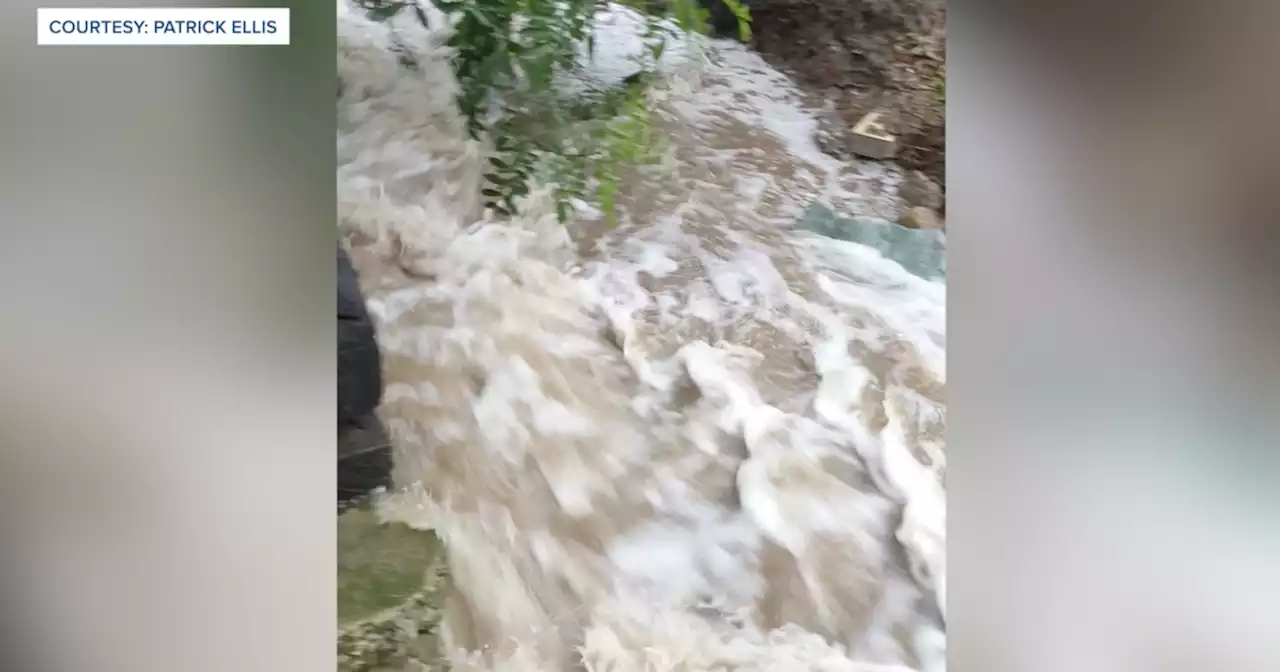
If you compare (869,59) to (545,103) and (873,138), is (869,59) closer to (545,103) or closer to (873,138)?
(873,138)

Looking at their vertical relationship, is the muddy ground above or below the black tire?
above

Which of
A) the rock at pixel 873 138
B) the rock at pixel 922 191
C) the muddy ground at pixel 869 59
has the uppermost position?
the muddy ground at pixel 869 59

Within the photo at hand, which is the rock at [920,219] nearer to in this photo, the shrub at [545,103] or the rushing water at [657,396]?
the rushing water at [657,396]

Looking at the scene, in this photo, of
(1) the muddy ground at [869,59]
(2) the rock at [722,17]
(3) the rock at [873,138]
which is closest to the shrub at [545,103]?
(2) the rock at [722,17]

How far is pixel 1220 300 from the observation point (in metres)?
1.06

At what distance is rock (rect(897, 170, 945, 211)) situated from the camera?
1071 mm

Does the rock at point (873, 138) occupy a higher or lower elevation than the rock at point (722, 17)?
lower

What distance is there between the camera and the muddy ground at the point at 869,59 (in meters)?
1.07

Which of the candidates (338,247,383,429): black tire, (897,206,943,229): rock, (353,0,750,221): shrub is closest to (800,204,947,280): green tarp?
(897,206,943,229): rock

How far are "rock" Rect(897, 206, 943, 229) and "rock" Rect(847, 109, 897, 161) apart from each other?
7 cm

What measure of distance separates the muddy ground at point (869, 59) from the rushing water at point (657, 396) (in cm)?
7

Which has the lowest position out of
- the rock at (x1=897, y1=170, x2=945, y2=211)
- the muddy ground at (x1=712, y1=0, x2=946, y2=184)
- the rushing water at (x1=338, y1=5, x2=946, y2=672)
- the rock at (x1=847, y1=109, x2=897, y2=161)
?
the rushing water at (x1=338, y1=5, x2=946, y2=672)

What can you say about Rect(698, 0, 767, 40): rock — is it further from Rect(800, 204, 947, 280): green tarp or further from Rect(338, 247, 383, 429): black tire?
Rect(338, 247, 383, 429): black tire

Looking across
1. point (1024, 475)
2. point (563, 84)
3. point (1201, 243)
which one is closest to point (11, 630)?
point (563, 84)
